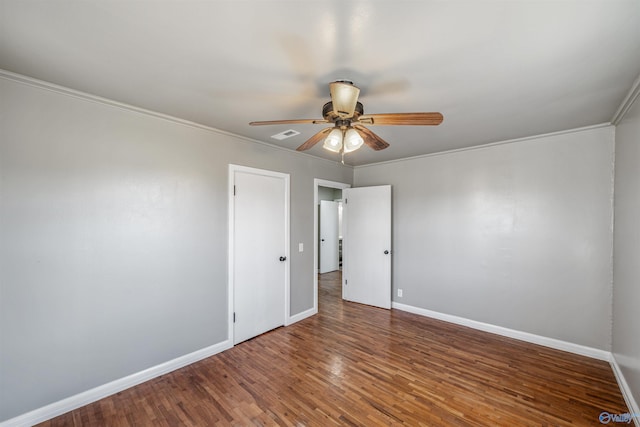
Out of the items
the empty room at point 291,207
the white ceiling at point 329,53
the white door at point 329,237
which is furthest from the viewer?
the white door at point 329,237

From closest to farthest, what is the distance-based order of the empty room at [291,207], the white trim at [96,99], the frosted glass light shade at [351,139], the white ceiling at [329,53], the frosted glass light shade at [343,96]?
1. the white ceiling at [329,53]
2. the empty room at [291,207]
3. the frosted glass light shade at [343,96]
4. the white trim at [96,99]
5. the frosted glass light shade at [351,139]

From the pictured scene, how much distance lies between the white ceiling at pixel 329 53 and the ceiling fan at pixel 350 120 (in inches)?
8.0

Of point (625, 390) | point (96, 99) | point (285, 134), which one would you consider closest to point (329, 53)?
point (285, 134)

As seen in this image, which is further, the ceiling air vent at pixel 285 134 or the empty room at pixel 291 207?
the ceiling air vent at pixel 285 134

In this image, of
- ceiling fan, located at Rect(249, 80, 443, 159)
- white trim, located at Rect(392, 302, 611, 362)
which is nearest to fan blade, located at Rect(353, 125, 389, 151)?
ceiling fan, located at Rect(249, 80, 443, 159)

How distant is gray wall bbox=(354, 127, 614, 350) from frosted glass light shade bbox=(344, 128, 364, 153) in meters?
2.42

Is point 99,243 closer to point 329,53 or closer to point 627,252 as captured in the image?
point 329,53

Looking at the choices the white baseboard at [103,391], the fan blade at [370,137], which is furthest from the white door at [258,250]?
the fan blade at [370,137]

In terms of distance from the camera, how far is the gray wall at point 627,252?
2.00 m

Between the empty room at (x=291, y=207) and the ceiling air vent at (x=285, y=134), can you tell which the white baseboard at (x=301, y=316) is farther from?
the ceiling air vent at (x=285, y=134)

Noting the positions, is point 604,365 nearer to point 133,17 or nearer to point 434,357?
point 434,357

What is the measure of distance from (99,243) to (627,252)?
445cm

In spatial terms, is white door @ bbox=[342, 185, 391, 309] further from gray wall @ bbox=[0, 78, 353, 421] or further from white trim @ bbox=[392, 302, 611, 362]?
gray wall @ bbox=[0, 78, 353, 421]

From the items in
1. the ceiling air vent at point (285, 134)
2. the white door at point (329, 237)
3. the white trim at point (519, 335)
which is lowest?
the white trim at point (519, 335)
